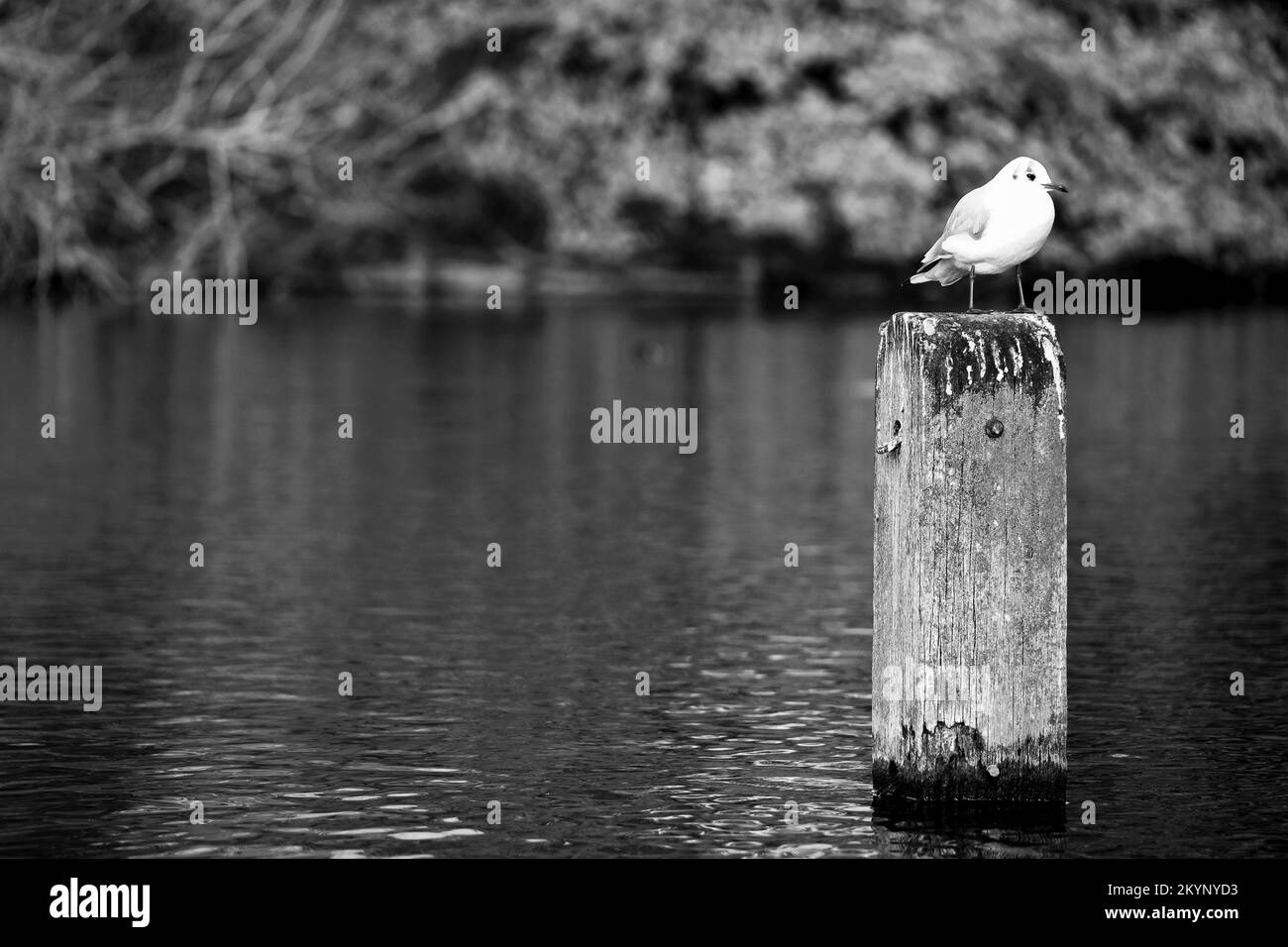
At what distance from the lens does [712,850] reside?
1020 centimetres

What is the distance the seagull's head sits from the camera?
37.1ft

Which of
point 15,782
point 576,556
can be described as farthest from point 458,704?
point 576,556

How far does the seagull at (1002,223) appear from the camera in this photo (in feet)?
36.7

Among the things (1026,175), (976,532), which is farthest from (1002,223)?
(976,532)

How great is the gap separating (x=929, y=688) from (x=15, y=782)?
13.4ft

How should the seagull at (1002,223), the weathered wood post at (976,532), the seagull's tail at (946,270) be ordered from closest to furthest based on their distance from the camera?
the weathered wood post at (976,532) < the seagull at (1002,223) < the seagull's tail at (946,270)

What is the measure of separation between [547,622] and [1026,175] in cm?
554

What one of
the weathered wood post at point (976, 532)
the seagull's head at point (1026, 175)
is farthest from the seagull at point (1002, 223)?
the weathered wood post at point (976, 532)

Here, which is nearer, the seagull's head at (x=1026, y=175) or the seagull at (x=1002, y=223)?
the seagull at (x=1002, y=223)

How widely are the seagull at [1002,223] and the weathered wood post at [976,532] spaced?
2.60 ft

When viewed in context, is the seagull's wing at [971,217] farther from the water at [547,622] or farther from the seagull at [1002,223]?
the water at [547,622]

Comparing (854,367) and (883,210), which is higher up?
(883,210)
